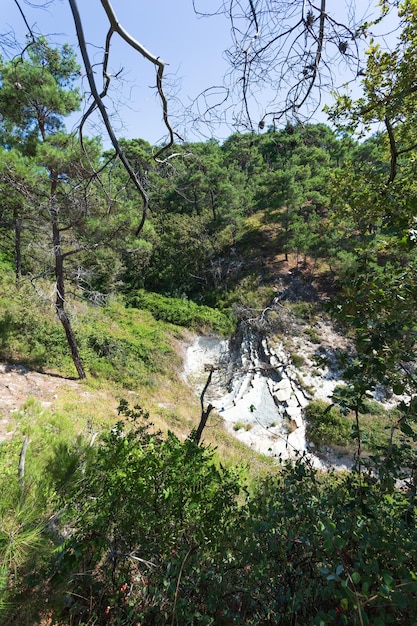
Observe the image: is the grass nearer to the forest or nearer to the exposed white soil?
the exposed white soil

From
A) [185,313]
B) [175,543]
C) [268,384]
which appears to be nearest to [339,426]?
[268,384]

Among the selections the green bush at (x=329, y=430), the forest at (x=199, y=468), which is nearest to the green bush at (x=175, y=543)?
the forest at (x=199, y=468)

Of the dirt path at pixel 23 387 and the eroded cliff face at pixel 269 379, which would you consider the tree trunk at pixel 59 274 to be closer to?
the dirt path at pixel 23 387

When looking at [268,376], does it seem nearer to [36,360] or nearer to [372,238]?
[36,360]

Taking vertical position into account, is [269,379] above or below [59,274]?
below

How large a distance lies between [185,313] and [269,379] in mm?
6823

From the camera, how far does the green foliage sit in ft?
55.8

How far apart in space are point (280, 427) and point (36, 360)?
846 cm

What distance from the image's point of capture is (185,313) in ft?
57.5

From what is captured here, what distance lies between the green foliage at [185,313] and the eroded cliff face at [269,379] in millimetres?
907

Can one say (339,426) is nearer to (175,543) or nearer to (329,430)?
(329,430)

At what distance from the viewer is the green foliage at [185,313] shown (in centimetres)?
1702

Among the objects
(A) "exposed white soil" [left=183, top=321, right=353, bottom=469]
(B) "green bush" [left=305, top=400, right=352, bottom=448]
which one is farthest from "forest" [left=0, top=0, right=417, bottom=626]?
(A) "exposed white soil" [left=183, top=321, right=353, bottom=469]

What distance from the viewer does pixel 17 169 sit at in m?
5.73
